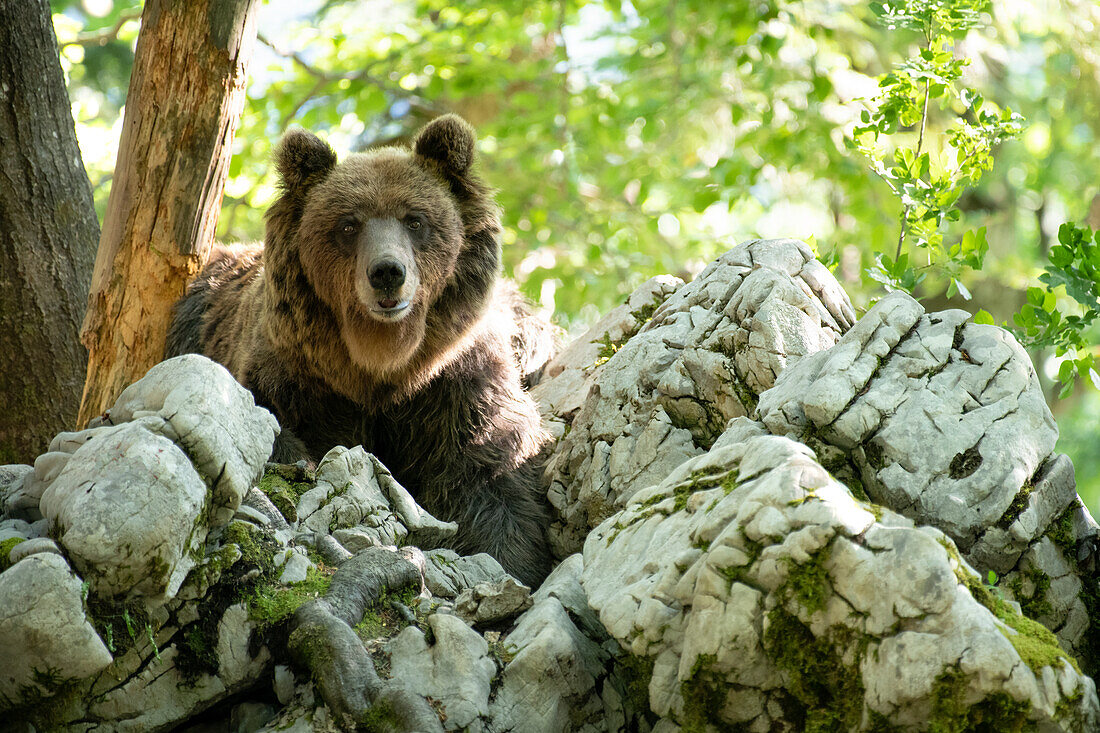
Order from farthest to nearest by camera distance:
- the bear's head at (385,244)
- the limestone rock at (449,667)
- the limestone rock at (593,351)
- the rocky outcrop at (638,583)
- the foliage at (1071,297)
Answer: the limestone rock at (593,351)
the bear's head at (385,244)
the foliage at (1071,297)
the limestone rock at (449,667)
the rocky outcrop at (638,583)

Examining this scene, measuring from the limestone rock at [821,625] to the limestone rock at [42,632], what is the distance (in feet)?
4.50

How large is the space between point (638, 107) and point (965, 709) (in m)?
8.24

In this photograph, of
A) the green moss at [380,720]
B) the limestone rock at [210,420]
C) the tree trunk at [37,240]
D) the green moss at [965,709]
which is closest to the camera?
the green moss at [965,709]

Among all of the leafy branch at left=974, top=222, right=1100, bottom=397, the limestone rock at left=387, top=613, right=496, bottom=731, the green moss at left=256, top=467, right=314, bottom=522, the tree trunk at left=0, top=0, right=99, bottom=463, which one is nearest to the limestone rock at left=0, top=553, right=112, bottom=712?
the limestone rock at left=387, top=613, right=496, bottom=731

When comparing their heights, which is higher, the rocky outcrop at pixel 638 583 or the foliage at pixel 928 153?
the foliage at pixel 928 153

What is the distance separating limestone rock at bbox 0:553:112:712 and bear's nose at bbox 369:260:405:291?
1.97 meters

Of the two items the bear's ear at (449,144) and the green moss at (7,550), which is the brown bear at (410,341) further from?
the green moss at (7,550)

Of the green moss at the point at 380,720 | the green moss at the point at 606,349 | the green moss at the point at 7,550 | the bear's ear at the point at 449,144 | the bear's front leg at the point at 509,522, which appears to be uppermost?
the bear's ear at the point at 449,144

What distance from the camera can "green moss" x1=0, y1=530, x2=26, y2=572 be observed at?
8.07ft

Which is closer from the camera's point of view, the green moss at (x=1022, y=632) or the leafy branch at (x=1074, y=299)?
the green moss at (x=1022, y=632)

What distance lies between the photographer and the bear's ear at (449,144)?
4.72 metres

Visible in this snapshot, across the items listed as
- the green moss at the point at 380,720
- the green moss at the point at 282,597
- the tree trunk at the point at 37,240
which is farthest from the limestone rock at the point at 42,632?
→ the tree trunk at the point at 37,240

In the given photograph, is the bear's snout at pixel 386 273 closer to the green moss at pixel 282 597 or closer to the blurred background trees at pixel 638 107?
the green moss at pixel 282 597

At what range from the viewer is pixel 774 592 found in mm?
2270
